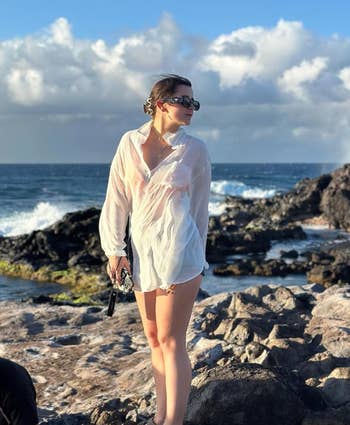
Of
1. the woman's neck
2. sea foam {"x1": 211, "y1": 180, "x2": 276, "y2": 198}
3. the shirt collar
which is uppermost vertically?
the woman's neck

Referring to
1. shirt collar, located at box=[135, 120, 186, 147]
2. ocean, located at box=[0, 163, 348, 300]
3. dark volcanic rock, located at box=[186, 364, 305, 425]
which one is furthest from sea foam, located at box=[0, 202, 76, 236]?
shirt collar, located at box=[135, 120, 186, 147]

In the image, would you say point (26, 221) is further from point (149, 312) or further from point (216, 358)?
point (149, 312)

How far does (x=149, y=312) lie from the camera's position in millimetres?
3932

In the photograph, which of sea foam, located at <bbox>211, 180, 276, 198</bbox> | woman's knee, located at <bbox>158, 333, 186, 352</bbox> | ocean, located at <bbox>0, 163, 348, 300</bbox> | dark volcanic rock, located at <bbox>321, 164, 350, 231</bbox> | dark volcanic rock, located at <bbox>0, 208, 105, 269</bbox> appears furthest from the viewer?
sea foam, located at <bbox>211, 180, 276, 198</bbox>

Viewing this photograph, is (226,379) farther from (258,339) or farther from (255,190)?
(255,190)

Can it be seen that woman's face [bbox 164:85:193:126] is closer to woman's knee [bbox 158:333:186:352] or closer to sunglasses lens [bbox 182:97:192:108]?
sunglasses lens [bbox 182:97:192:108]

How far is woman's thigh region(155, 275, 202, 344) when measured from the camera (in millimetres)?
3756

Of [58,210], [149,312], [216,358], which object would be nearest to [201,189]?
[149,312]

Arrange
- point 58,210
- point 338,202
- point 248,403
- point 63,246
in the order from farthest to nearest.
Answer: point 58,210, point 338,202, point 63,246, point 248,403

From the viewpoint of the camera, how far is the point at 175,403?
3.85m

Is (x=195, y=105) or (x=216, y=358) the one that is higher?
(x=195, y=105)

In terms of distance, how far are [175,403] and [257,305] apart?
403 cm

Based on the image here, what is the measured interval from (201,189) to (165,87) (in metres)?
0.63

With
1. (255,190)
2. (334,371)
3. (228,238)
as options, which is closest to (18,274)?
(228,238)
